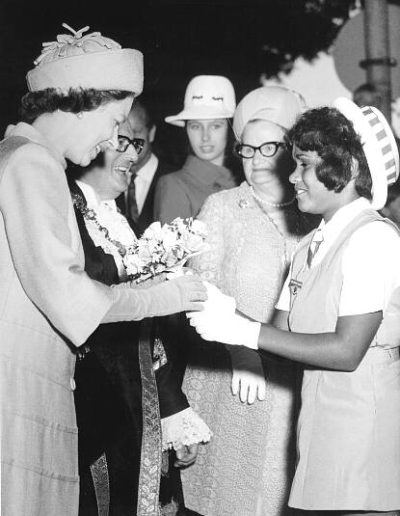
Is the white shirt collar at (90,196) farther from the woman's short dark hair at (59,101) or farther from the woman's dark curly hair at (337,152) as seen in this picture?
the woman's dark curly hair at (337,152)

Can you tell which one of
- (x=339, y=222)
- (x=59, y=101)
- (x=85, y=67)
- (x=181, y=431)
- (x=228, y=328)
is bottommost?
(x=181, y=431)

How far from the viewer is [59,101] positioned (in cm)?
260

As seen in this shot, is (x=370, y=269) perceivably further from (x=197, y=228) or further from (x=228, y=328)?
(x=197, y=228)

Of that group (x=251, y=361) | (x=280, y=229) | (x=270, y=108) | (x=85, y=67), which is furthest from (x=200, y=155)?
(x=85, y=67)

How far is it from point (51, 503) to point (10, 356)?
17.9 inches

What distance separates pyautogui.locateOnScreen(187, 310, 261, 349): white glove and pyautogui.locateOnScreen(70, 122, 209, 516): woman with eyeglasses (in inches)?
14.2

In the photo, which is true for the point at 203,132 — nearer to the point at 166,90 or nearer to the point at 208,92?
Result: the point at 208,92

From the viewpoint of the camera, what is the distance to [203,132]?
4.89 meters

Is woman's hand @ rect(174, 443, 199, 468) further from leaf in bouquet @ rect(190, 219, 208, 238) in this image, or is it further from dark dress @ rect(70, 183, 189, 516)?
leaf in bouquet @ rect(190, 219, 208, 238)

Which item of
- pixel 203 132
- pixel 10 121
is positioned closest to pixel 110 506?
pixel 203 132

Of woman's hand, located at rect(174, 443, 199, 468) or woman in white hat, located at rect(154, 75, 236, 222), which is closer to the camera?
woman's hand, located at rect(174, 443, 199, 468)

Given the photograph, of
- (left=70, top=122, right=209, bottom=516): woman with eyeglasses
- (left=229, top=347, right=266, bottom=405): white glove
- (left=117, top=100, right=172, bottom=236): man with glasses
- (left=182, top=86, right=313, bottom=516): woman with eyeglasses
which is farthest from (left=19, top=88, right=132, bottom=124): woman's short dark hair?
(left=117, top=100, right=172, bottom=236): man with glasses

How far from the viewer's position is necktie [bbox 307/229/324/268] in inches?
111

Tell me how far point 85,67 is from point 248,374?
156 cm
